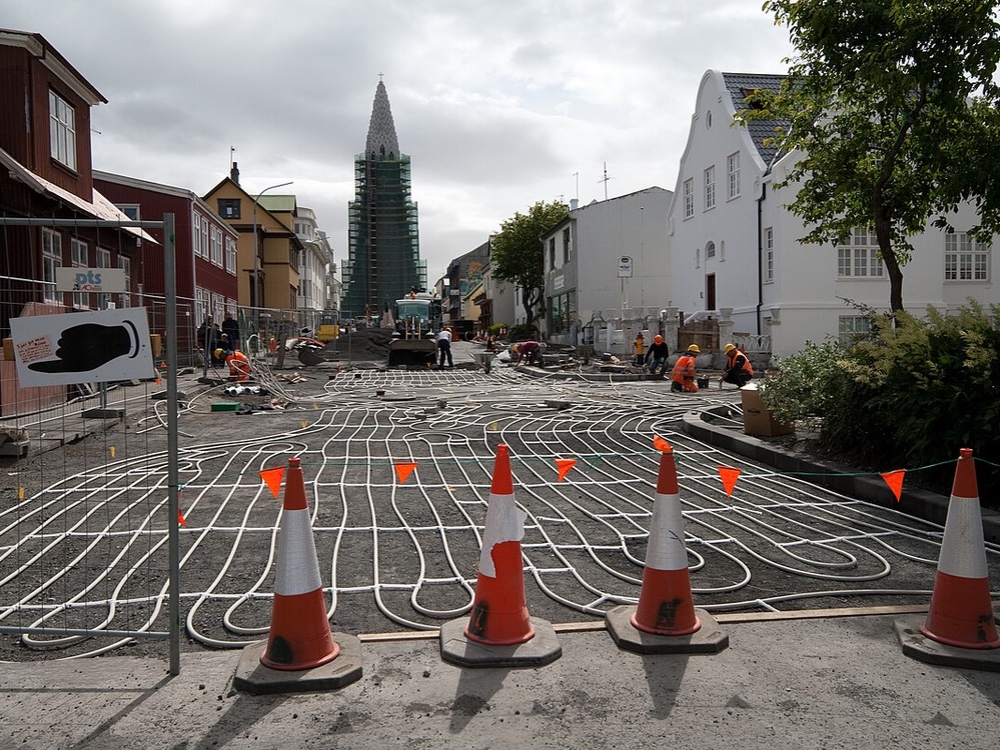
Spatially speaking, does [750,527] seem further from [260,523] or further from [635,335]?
[635,335]

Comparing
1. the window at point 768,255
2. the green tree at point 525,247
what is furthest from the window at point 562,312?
the window at point 768,255

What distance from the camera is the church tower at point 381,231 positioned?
484 ft

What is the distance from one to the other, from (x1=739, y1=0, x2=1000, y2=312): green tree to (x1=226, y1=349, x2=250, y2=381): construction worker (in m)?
11.8

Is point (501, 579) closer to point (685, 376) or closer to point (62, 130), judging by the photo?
point (685, 376)

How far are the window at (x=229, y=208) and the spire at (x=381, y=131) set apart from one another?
99665 mm

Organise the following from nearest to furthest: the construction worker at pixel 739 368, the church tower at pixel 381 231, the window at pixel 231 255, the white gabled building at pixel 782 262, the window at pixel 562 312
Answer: the construction worker at pixel 739 368 < the white gabled building at pixel 782 262 < the window at pixel 231 255 < the window at pixel 562 312 < the church tower at pixel 381 231

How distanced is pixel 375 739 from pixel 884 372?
6193mm

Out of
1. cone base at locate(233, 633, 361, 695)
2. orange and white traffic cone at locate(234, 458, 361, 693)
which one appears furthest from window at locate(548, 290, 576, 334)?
cone base at locate(233, 633, 361, 695)

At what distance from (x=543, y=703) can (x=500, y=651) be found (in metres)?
0.47

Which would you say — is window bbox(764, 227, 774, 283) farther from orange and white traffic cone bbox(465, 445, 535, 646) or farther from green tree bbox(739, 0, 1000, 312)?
orange and white traffic cone bbox(465, 445, 535, 646)

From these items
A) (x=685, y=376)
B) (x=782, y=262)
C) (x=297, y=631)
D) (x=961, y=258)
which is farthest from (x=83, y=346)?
(x=961, y=258)

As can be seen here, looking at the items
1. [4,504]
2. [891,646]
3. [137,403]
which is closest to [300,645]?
[891,646]

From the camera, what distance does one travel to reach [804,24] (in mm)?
11055

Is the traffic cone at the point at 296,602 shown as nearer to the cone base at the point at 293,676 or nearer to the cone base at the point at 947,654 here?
the cone base at the point at 293,676
